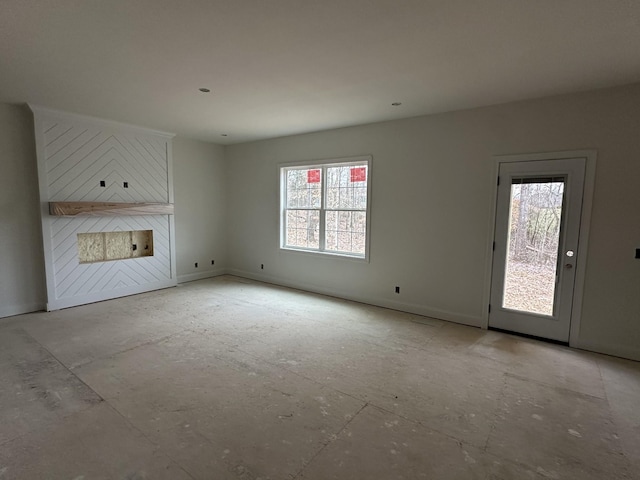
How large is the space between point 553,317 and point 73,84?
5.70m

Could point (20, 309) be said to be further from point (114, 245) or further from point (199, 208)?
point (199, 208)

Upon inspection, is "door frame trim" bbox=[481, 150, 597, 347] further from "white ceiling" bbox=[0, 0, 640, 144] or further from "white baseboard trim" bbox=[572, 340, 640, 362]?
"white ceiling" bbox=[0, 0, 640, 144]

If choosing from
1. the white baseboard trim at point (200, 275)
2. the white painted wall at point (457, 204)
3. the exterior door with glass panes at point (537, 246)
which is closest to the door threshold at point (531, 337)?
the exterior door with glass panes at point (537, 246)

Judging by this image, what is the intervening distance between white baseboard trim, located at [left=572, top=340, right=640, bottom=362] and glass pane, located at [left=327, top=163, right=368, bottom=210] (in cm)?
308

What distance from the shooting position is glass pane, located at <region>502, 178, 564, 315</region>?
352 cm

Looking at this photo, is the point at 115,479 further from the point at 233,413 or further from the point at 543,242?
the point at 543,242

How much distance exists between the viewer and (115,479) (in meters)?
1.71

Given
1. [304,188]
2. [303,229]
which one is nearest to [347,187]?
[304,188]

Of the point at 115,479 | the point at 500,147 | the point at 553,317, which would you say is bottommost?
the point at 115,479

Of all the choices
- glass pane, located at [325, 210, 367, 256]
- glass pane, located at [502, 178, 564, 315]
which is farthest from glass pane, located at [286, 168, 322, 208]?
glass pane, located at [502, 178, 564, 315]

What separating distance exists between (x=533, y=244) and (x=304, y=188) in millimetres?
3541

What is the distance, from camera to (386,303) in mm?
4723

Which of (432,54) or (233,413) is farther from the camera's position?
(432,54)

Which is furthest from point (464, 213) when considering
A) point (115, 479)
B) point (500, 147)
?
point (115, 479)
